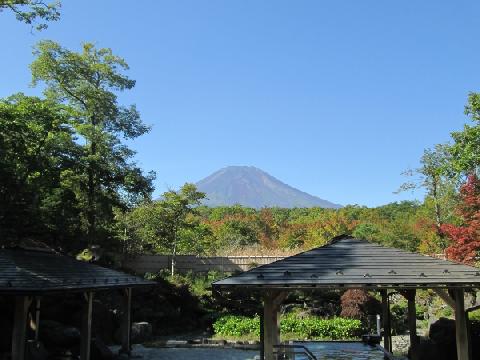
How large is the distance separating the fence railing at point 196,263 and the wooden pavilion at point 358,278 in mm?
18051

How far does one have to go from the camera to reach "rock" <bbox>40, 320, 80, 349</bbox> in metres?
13.4

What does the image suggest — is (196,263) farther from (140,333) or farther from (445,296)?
(445,296)

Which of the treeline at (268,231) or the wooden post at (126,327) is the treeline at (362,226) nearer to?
the treeline at (268,231)

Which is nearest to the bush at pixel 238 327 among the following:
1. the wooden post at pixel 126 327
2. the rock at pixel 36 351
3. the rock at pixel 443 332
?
the wooden post at pixel 126 327

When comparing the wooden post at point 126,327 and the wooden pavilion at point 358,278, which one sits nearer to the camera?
the wooden pavilion at point 358,278

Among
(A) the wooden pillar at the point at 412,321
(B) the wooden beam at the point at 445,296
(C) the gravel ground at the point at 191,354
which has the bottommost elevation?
(C) the gravel ground at the point at 191,354

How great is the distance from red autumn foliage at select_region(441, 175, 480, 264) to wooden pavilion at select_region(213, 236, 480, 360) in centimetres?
974

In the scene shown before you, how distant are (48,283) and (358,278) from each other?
19.7 ft

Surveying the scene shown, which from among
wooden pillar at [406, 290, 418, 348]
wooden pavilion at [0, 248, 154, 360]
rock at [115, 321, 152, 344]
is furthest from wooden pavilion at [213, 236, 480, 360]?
rock at [115, 321, 152, 344]

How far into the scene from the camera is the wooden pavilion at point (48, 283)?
349 inches

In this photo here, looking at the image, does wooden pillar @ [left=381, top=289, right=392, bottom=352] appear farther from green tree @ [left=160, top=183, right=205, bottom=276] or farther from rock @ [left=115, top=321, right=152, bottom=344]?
green tree @ [left=160, top=183, right=205, bottom=276]

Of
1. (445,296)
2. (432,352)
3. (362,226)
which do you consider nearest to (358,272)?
(445,296)

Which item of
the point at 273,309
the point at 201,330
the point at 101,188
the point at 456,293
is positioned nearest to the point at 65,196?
the point at 101,188

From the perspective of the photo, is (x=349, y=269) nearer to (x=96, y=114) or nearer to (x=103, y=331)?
(x=103, y=331)
